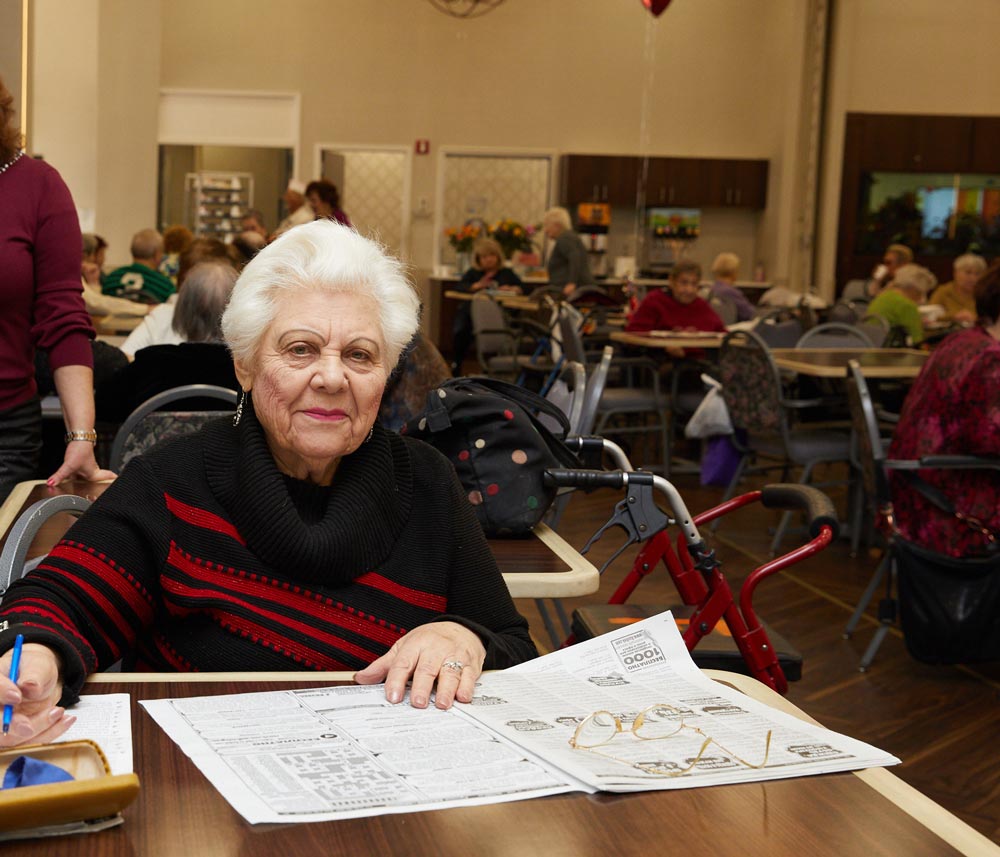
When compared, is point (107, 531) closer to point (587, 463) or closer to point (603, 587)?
point (587, 463)

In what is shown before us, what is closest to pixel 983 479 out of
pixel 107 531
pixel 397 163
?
pixel 107 531

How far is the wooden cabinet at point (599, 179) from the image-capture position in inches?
570

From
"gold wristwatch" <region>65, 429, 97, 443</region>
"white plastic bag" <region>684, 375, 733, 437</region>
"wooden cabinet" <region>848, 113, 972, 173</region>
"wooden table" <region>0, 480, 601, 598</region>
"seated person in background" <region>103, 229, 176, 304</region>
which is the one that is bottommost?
"white plastic bag" <region>684, 375, 733, 437</region>

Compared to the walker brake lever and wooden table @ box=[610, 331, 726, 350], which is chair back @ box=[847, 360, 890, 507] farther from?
wooden table @ box=[610, 331, 726, 350]

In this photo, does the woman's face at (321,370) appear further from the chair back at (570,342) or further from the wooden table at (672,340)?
the wooden table at (672,340)

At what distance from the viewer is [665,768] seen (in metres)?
1.05

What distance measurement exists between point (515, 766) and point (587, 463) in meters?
1.57

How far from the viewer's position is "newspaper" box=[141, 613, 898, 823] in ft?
3.23

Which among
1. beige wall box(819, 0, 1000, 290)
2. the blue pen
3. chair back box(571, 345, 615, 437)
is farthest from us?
beige wall box(819, 0, 1000, 290)

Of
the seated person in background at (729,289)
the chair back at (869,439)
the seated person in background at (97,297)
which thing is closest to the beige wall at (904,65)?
the seated person in background at (729,289)

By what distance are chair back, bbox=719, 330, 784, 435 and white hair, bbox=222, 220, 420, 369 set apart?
3993 mm

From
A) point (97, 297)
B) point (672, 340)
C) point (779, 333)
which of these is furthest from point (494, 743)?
point (779, 333)

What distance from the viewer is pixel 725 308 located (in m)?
9.45

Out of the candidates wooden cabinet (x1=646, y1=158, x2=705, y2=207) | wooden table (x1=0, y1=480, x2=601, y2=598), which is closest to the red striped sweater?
wooden table (x1=0, y1=480, x2=601, y2=598)
